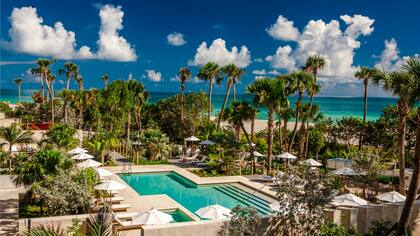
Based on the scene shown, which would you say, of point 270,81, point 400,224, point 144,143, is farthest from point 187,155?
point 400,224

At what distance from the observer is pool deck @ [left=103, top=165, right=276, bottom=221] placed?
1798cm

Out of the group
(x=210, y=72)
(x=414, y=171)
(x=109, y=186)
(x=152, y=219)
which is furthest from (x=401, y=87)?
(x=210, y=72)

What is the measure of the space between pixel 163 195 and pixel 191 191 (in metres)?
2.82

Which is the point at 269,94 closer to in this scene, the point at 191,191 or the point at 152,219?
the point at 191,191

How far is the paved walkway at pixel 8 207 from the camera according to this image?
13.0m

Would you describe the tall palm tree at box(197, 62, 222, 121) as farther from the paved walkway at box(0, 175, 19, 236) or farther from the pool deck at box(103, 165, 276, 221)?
the paved walkway at box(0, 175, 19, 236)

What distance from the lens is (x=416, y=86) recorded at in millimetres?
9312

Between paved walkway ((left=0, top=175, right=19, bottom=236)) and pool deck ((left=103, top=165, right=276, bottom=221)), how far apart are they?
4.56 meters

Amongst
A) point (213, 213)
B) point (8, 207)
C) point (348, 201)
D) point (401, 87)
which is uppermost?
point (401, 87)

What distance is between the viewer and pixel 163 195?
20.2 meters

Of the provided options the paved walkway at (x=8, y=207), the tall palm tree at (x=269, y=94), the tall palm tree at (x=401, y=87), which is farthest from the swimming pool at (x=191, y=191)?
the tall palm tree at (x=401, y=87)

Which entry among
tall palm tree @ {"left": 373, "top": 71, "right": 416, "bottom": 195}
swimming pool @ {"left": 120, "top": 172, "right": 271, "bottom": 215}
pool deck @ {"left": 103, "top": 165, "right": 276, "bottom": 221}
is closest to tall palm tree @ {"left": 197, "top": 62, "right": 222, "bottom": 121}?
pool deck @ {"left": 103, "top": 165, "right": 276, "bottom": 221}

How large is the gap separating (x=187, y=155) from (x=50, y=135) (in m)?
11.2

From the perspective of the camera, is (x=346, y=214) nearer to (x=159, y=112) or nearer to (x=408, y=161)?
(x=408, y=161)
